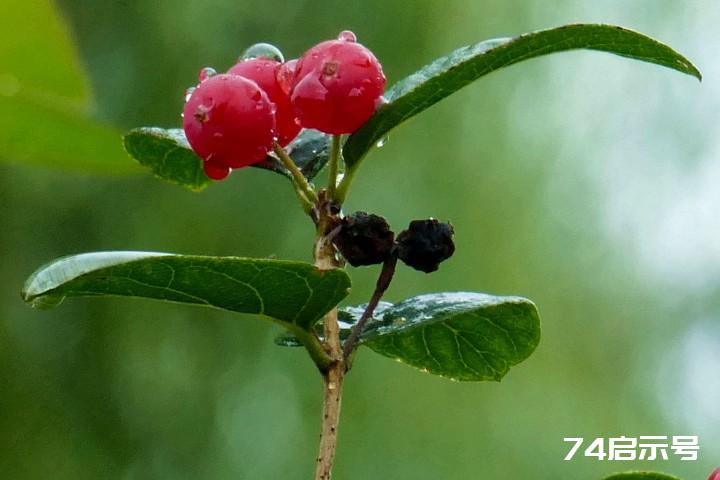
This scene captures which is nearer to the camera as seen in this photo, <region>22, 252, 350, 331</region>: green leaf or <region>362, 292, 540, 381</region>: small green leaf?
<region>22, 252, 350, 331</region>: green leaf

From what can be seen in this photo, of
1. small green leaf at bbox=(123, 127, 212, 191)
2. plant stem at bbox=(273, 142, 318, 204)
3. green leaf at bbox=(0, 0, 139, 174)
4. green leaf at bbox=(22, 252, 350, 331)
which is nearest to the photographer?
green leaf at bbox=(0, 0, 139, 174)

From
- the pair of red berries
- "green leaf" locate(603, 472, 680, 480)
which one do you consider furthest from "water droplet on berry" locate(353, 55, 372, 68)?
"green leaf" locate(603, 472, 680, 480)

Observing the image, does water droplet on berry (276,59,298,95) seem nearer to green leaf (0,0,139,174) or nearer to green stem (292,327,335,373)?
green stem (292,327,335,373)

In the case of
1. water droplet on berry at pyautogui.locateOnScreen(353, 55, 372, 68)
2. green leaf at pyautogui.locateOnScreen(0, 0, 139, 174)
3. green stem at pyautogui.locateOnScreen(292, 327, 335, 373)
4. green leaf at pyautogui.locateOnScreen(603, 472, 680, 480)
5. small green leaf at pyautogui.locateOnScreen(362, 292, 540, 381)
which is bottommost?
green leaf at pyautogui.locateOnScreen(0, 0, 139, 174)

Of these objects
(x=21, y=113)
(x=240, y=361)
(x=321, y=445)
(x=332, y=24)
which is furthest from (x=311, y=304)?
(x=332, y=24)

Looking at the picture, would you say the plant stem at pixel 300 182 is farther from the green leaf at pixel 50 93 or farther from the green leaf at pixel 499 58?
the green leaf at pixel 50 93

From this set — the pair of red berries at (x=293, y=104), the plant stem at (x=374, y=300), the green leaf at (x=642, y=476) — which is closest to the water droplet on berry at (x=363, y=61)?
the pair of red berries at (x=293, y=104)

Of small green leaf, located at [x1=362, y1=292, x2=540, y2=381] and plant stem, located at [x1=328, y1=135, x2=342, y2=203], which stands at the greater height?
plant stem, located at [x1=328, y1=135, x2=342, y2=203]
